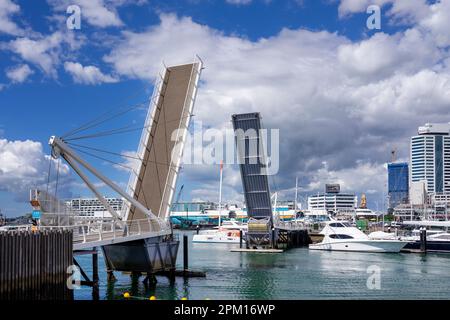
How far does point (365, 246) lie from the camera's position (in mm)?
55156

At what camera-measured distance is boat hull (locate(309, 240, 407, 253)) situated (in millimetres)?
53969

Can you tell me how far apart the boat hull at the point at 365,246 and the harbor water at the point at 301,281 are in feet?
19.6

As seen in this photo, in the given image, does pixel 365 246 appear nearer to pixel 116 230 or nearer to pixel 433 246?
pixel 433 246

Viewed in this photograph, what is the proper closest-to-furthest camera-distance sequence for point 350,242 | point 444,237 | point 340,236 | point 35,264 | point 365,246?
1. point 35,264
2. point 365,246
3. point 444,237
4. point 350,242
5. point 340,236

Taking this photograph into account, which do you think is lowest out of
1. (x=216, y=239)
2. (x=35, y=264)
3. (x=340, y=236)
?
(x=216, y=239)

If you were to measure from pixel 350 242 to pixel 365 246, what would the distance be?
5.40ft

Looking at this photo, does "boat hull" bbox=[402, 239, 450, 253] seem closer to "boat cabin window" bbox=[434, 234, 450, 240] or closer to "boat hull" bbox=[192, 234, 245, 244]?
"boat cabin window" bbox=[434, 234, 450, 240]

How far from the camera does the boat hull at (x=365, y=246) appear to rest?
53969 millimetres

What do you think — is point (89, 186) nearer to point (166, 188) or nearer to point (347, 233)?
point (166, 188)

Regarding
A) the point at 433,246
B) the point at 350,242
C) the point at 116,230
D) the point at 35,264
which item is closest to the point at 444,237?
the point at 433,246

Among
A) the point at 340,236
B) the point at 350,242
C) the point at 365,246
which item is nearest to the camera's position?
the point at 365,246

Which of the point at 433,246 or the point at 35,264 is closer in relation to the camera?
the point at 35,264

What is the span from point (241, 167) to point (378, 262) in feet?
49.7

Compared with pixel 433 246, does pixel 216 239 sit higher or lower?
lower
